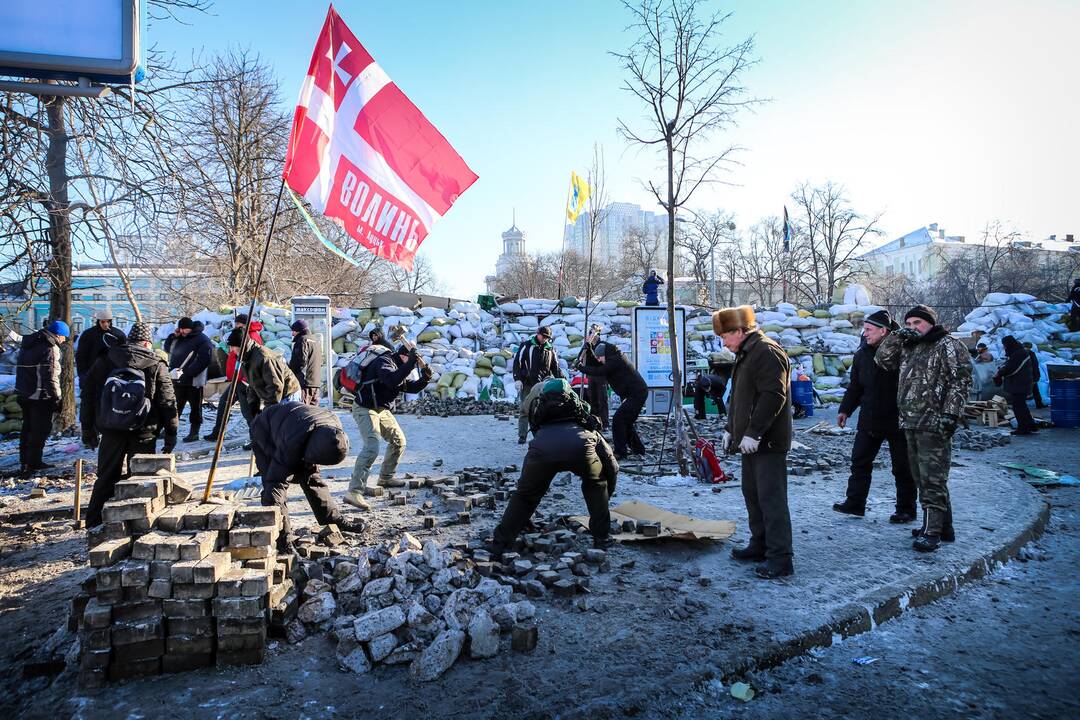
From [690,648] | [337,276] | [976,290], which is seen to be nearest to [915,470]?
[690,648]

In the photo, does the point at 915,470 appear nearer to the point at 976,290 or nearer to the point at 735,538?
the point at 735,538

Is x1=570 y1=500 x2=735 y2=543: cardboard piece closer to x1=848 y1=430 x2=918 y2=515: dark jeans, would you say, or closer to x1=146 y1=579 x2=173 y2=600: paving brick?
x1=848 y1=430 x2=918 y2=515: dark jeans

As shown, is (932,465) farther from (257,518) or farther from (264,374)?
(264,374)

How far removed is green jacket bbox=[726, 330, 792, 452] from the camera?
4.34 metres

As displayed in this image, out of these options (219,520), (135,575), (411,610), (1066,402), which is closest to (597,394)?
(411,610)

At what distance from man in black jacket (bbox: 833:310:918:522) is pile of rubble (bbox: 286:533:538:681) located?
3.72 m

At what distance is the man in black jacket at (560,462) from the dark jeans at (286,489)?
140 cm

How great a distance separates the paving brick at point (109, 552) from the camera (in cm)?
312

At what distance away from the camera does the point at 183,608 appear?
10.4 ft

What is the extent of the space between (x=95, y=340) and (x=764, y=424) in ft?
28.1

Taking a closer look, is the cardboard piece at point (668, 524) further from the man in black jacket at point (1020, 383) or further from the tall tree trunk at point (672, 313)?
the man in black jacket at point (1020, 383)

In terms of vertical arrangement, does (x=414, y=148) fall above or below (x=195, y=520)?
above

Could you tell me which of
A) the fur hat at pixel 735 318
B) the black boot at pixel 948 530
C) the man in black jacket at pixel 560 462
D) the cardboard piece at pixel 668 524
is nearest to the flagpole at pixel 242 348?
the man in black jacket at pixel 560 462

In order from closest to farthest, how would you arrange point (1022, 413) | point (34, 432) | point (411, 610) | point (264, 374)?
point (411, 610) < point (264, 374) < point (34, 432) < point (1022, 413)
